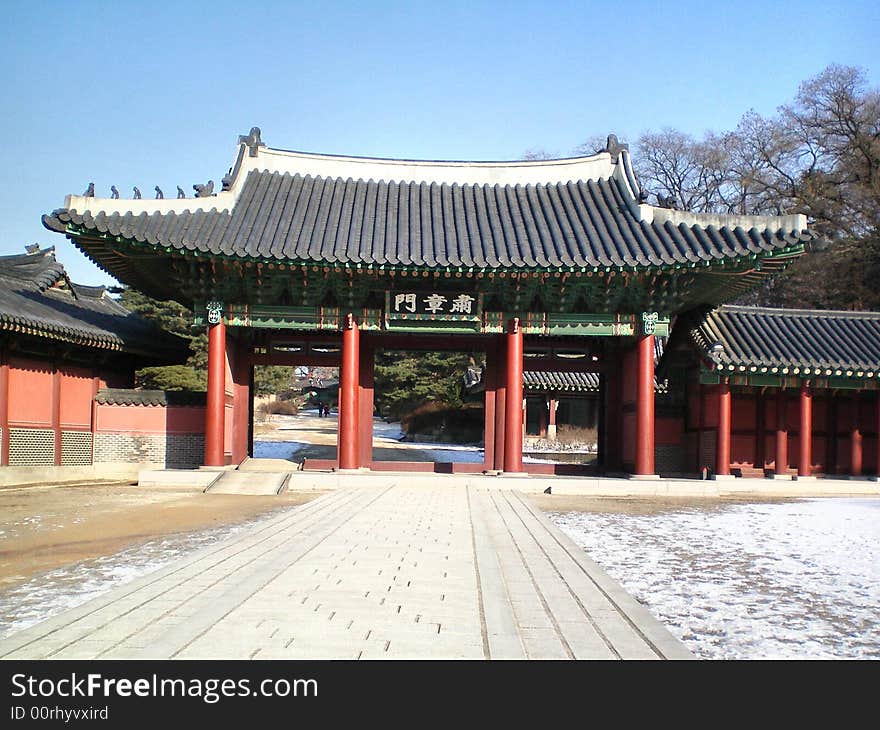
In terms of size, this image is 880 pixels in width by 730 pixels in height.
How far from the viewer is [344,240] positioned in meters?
17.6

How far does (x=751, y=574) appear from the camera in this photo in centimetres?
807

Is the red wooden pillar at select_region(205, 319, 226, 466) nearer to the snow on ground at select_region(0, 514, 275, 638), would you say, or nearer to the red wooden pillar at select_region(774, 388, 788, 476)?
the snow on ground at select_region(0, 514, 275, 638)

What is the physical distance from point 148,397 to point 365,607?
1557 centimetres

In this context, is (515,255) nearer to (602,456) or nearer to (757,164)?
(602,456)

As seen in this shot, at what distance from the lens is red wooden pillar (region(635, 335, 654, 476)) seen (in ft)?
58.2

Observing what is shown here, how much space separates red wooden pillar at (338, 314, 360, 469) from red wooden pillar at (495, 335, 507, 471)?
3822mm

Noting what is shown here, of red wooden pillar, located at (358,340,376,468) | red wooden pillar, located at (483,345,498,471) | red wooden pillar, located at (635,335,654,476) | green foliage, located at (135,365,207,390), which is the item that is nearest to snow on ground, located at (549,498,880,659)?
red wooden pillar, located at (635,335,654,476)

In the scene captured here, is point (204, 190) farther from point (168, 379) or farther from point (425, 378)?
point (425, 378)

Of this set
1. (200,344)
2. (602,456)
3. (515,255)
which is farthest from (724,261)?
(200,344)

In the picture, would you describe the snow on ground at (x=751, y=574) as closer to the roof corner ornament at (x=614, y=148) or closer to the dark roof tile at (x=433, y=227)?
the dark roof tile at (x=433, y=227)

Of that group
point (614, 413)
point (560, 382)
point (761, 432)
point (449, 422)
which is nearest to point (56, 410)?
point (614, 413)

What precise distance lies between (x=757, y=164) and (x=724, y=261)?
34354 mm

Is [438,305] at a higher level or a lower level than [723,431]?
higher

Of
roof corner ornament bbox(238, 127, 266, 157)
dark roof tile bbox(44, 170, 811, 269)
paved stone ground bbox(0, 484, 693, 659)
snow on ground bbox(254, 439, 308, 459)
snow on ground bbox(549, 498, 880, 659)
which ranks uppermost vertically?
roof corner ornament bbox(238, 127, 266, 157)
